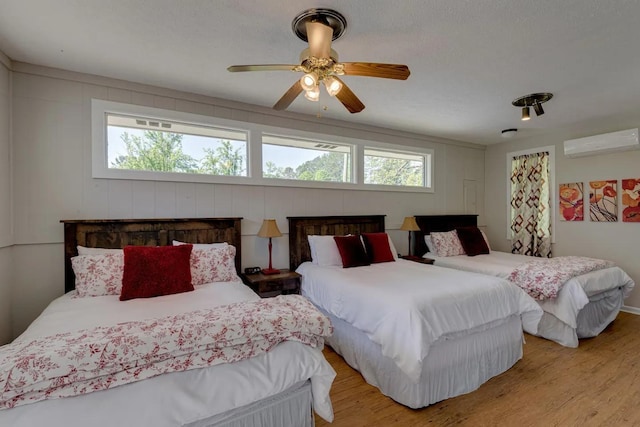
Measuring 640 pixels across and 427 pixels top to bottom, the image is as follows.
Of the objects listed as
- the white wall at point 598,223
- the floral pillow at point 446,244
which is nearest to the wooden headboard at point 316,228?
the floral pillow at point 446,244

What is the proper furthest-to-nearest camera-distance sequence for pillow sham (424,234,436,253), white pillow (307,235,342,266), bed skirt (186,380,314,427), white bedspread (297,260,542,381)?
pillow sham (424,234,436,253)
white pillow (307,235,342,266)
white bedspread (297,260,542,381)
bed skirt (186,380,314,427)

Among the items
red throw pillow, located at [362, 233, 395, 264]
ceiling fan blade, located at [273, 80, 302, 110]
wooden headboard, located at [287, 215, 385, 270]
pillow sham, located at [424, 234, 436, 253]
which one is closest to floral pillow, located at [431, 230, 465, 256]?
pillow sham, located at [424, 234, 436, 253]

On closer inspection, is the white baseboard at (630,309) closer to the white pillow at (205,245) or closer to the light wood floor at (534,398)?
the light wood floor at (534,398)

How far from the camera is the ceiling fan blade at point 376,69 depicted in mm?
1742

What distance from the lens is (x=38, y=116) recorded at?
2482mm

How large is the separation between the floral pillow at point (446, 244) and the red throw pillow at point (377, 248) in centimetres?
113

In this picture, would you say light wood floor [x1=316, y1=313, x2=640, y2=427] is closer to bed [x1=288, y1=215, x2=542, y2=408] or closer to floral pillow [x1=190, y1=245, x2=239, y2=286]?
bed [x1=288, y1=215, x2=542, y2=408]

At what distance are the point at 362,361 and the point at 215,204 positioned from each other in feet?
7.02

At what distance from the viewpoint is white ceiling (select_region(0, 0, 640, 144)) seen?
1.75m

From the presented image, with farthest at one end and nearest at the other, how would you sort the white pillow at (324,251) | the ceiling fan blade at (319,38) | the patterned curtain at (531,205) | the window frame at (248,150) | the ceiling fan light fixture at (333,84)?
the patterned curtain at (531,205)
the white pillow at (324,251)
the window frame at (248,150)
the ceiling fan light fixture at (333,84)
the ceiling fan blade at (319,38)

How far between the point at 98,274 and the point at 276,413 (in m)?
1.80

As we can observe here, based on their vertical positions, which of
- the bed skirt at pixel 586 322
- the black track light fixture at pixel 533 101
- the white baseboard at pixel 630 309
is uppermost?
the black track light fixture at pixel 533 101

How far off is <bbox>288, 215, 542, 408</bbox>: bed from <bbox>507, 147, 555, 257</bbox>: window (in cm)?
270

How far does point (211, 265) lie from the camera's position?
2627mm
